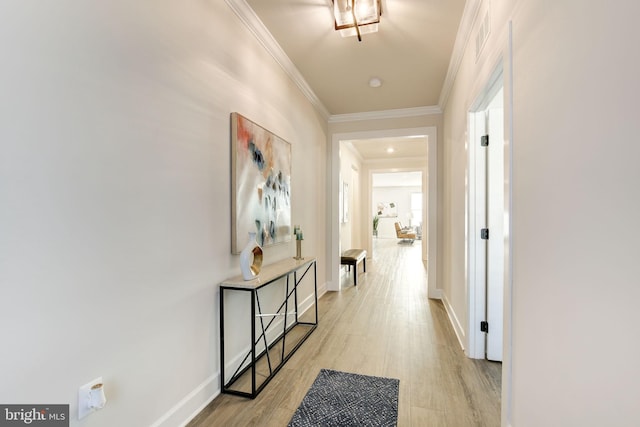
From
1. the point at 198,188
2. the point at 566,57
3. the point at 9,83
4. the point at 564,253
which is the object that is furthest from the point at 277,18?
the point at 564,253

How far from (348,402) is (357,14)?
8.69ft

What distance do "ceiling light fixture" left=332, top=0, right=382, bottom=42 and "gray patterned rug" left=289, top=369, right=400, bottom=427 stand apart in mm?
2564

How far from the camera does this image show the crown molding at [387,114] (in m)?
4.24

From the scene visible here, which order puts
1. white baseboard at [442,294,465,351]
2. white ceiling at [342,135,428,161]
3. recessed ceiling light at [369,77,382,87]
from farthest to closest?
white ceiling at [342,135,428,161]
recessed ceiling light at [369,77,382,87]
white baseboard at [442,294,465,351]

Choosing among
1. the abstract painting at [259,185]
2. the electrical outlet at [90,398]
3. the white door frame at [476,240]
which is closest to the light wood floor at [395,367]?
the white door frame at [476,240]

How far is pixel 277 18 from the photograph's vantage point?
2363 mm

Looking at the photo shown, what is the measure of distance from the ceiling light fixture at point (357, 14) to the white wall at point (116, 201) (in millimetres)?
796

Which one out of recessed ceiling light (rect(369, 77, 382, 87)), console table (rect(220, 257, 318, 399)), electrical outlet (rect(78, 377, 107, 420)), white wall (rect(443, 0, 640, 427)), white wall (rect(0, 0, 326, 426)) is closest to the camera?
white wall (rect(443, 0, 640, 427))

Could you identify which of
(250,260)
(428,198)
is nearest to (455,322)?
(428,198)

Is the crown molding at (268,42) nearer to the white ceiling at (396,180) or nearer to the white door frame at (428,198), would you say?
the white door frame at (428,198)

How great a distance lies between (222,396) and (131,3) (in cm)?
222

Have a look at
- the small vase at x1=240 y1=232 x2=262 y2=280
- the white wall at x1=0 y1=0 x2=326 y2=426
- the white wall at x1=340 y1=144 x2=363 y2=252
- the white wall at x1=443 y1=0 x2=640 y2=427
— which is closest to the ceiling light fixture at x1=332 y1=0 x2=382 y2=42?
the white wall at x1=0 y1=0 x2=326 y2=426

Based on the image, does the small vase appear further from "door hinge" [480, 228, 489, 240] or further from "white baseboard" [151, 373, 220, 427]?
"door hinge" [480, 228, 489, 240]

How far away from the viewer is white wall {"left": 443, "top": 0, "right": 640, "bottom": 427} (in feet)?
2.41
